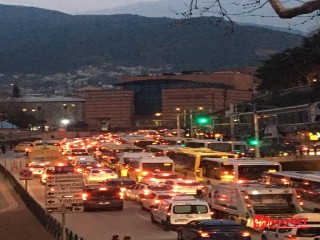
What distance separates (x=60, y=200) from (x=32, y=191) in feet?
88.2

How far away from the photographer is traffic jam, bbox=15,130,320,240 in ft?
66.0

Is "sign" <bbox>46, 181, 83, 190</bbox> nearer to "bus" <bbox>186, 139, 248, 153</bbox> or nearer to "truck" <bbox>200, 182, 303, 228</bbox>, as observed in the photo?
"truck" <bbox>200, 182, 303, 228</bbox>

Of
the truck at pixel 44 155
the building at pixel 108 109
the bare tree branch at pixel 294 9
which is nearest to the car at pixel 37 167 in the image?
the truck at pixel 44 155

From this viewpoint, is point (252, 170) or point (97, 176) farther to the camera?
point (97, 176)

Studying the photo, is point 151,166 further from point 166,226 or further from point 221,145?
point 166,226

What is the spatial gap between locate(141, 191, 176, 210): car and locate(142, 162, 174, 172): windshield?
1279 cm

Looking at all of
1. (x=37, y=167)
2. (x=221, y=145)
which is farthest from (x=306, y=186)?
(x=221, y=145)

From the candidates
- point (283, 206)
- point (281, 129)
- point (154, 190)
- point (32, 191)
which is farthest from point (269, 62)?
point (283, 206)

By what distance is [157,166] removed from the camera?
49000 millimetres

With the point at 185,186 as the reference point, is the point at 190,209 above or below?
above

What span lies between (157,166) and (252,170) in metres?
10.0

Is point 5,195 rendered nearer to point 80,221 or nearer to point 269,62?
point 80,221

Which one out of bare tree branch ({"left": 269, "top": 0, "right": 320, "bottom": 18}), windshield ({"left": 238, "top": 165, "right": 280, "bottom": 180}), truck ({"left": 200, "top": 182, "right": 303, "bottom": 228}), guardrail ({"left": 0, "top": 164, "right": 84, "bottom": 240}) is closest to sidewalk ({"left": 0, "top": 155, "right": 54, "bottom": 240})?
guardrail ({"left": 0, "top": 164, "right": 84, "bottom": 240})

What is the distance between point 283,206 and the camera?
26.4 metres
